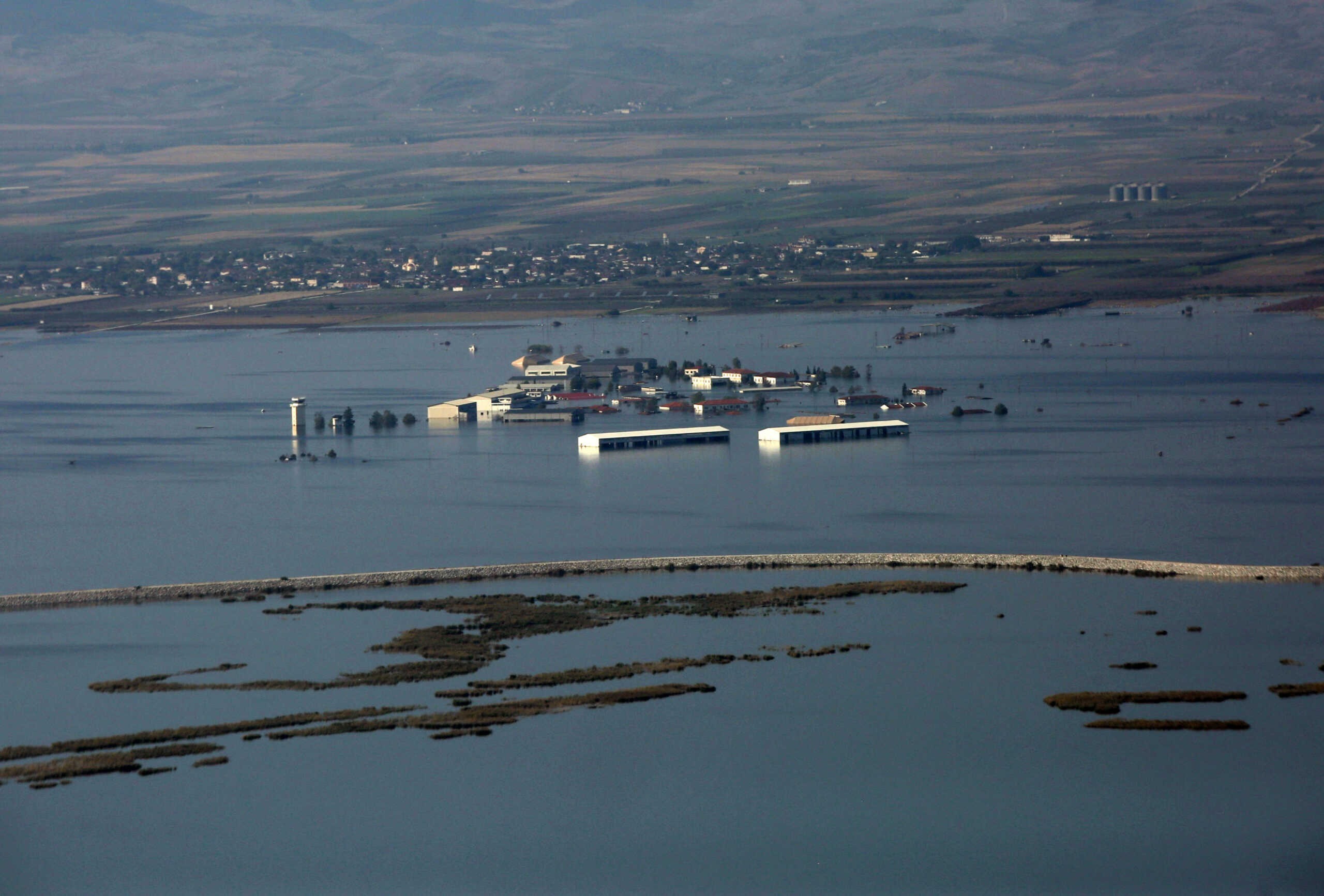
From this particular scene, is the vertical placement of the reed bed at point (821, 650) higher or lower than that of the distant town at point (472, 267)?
lower

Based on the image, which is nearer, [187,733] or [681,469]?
[187,733]

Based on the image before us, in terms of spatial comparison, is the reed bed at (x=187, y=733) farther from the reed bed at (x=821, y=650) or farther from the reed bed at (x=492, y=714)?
the reed bed at (x=821, y=650)

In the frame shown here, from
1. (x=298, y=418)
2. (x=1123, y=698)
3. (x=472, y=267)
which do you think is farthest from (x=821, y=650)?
(x=472, y=267)

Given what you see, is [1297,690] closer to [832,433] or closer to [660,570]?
[660,570]

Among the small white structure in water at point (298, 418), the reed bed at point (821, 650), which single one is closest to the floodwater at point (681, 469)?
the small white structure in water at point (298, 418)

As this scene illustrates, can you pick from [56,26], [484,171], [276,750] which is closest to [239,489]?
[276,750]

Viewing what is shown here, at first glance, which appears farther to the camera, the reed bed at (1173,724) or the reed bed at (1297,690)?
the reed bed at (1297,690)

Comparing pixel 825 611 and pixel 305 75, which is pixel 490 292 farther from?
pixel 305 75

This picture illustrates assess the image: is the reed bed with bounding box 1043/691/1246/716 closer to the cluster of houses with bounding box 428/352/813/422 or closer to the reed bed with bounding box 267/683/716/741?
the reed bed with bounding box 267/683/716/741
